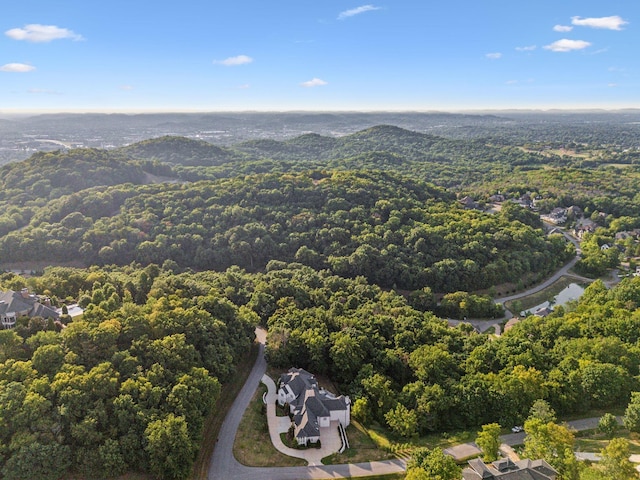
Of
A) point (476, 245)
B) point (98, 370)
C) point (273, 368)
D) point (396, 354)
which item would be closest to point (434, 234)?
point (476, 245)

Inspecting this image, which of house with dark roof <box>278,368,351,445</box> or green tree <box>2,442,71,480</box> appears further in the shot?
house with dark roof <box>278,368,351,445</box>

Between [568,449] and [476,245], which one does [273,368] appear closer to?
[568,449]

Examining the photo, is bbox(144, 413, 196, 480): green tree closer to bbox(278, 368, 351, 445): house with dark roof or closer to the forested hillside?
bbox(278, 368, 351, 445): house with dark roof

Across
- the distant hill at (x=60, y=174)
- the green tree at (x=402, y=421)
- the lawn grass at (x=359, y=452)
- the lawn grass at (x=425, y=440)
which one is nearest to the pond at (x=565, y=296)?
the lawn grass at (x=425, y=440)

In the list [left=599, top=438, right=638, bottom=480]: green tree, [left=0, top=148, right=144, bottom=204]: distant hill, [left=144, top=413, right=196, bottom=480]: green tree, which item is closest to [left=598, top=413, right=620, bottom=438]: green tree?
[left=599, top=438, right=638, bottom=480]: green tree

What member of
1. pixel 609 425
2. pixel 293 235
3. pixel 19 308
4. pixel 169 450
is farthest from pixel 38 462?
pixel 293 235

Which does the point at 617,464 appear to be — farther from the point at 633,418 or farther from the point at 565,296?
the point at 565,296

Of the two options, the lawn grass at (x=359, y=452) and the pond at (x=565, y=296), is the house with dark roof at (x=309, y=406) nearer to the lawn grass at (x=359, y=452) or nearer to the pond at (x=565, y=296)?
the lawn grass at (x=359, y=452)
